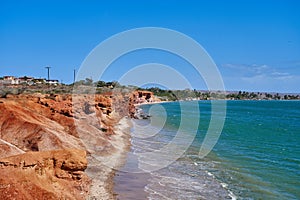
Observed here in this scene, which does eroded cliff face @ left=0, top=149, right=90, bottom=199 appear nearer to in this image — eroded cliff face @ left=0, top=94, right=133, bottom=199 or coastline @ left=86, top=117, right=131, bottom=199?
eroded cliff face @ left=0, top=94, right=133, bottom=199

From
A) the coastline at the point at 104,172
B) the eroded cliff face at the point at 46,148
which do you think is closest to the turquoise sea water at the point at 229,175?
the coastline at the point at 104,172

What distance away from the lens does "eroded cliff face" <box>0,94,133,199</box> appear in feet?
49.2

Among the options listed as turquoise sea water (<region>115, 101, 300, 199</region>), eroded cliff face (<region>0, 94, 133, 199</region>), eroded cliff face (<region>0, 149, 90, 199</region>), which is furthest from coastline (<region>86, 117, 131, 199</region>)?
turquoise sea water (<region>115, 101, 300, 199</region>)

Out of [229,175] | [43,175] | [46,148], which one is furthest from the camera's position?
[229,175]

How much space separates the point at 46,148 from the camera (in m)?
25.4

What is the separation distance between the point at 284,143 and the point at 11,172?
44083 millimetres

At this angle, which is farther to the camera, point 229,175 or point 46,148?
point 229,175

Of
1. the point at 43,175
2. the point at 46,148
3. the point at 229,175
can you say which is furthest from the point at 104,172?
the point at 43,175

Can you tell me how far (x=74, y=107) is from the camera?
4281 cm

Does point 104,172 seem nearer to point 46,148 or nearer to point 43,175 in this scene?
point 46,148

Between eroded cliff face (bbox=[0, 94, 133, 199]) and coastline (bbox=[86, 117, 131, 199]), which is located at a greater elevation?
eroded cliff face (bbox=[0, 94, 133, 199])

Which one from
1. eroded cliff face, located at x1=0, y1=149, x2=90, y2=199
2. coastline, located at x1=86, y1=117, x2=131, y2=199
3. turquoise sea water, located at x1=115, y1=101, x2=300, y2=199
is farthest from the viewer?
turquoise sea water, located at x1=115, y1=101, x2=300, y2=199

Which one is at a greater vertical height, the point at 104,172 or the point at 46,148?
the point at 46,148

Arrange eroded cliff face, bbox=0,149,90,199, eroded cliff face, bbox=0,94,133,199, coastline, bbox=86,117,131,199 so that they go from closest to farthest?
eroded cliff face, bbox=0,149,90,199 < eroded cliff face, bbox=0,94,133,199 < coastline, bbox=86,117,131,199
